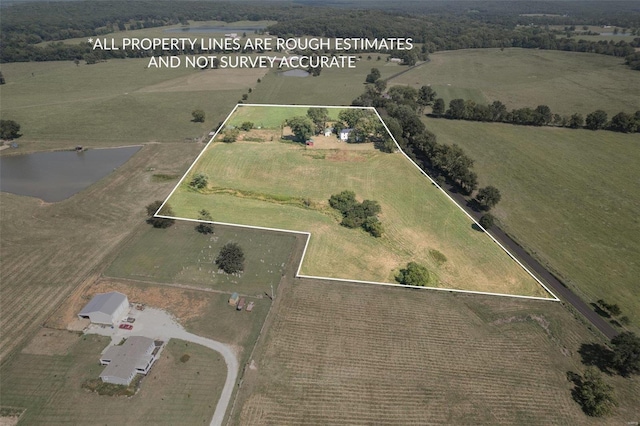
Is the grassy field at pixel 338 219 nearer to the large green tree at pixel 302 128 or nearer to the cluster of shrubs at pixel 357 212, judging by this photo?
the cluster of shrubs at pixel 357 212

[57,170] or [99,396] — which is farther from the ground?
[57,170]

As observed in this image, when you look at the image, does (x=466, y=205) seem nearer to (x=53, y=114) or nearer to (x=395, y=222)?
(x=395, y=222)

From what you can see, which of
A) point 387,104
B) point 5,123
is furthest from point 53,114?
point 387,104

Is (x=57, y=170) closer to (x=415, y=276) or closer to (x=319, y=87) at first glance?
(x=415, y=276)

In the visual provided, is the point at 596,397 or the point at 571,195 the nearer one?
the point at 596,397

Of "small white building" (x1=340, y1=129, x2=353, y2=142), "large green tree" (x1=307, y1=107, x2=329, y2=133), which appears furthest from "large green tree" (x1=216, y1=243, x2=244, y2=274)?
"large green tree" (x1=307, y1=107, x2=329, y2=133)

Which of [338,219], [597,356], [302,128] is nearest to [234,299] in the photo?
[338,219]

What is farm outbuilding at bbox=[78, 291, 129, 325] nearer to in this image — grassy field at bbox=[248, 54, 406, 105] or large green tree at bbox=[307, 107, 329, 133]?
large green tree at bbox=[307, 107, 329, 133]
